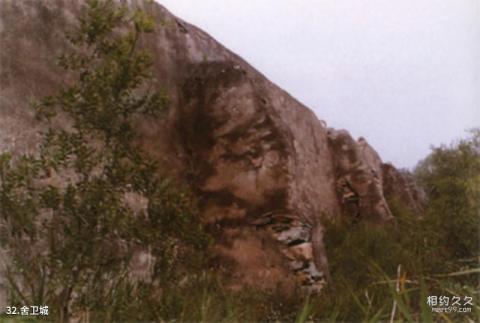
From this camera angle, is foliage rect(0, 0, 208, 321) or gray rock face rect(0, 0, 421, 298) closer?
foliage rect(0, 0, 208, 321)

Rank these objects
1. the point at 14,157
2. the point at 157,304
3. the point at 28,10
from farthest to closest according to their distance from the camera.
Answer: the point at 28,10, the point at 14,157, the point at 157,304

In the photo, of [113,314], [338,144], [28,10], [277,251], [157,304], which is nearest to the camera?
[113,314]

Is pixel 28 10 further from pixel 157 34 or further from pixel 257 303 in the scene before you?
pixel 257 303

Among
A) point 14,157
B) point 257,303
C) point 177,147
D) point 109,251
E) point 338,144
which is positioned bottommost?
point 257,303

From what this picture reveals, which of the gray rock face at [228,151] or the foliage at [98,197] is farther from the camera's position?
the gray rock face at [228,151]

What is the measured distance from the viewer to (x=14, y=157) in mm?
6371

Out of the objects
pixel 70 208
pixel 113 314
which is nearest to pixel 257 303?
pixel 70 208

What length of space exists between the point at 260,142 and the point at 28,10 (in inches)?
135

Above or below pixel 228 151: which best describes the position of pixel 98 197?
below

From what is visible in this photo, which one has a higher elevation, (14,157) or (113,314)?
(14,157)

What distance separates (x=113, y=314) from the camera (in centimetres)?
363

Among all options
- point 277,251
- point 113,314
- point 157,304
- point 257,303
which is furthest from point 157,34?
point 113,314

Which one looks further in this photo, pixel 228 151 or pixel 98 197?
pixel 228 151

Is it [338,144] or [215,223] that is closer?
[215,223]
